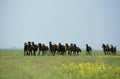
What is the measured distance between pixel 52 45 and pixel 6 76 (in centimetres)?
3438

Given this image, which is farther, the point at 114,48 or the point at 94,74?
the point at 114,48

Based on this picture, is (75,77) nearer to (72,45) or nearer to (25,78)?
(25,78)

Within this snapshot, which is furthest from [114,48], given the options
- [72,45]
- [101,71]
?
[101,71]

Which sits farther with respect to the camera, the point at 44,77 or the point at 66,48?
the point at 66,48

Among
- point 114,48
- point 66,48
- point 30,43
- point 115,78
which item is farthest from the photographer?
point 114,48

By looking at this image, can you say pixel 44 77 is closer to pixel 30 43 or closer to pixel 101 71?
pixel 101 71

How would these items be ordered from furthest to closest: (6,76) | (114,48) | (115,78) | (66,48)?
(114,48), (66,48), (6,76), (115,78)

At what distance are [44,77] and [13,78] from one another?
4.78 feet

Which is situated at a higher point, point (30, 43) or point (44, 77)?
point (30, 43)

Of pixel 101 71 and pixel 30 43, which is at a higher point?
pixel 30 43

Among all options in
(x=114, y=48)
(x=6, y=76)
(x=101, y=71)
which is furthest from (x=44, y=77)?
(x=114, y=48)

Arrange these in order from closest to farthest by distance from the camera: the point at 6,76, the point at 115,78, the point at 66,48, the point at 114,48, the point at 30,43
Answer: the point at 115,78, the point at 6,76, the point at 30,43, the point at 66,48, the point at 114,48

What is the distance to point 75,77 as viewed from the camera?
54.4 ft

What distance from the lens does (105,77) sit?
1641 cm
